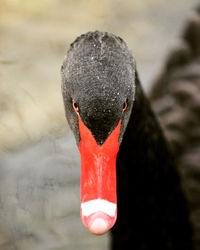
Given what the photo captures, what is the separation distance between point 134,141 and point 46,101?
3.54ft

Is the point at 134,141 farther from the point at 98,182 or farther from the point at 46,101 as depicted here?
the point at 46,101

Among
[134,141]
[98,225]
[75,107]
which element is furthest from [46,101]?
[98,225]

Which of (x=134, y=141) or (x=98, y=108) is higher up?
(x=98, y=108)

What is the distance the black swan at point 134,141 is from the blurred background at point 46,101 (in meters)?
0.26

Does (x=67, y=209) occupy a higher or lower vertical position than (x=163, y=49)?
lower

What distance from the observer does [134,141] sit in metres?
1.39

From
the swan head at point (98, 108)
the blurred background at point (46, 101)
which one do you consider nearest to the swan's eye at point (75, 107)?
the swan head at point (98, 108)

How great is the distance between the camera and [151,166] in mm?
1451

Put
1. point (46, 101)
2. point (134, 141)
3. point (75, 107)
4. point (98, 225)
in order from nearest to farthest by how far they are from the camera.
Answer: point (98, 225) → point (75, 107) → point (134, 141) → point (46, 101)

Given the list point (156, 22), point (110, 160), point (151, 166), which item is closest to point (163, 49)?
point (156, 22)

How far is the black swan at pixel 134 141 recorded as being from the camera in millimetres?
1015

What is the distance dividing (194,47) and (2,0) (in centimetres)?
108

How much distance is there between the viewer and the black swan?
1.01m

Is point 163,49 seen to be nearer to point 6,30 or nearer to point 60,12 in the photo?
point 60,12
